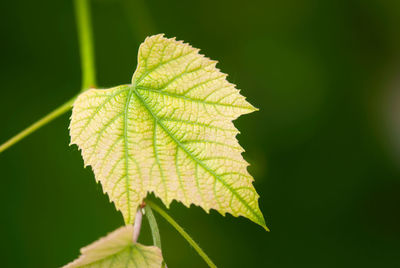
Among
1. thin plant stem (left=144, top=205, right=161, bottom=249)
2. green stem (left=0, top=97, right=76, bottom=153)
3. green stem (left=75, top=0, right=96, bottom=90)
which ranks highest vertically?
green stem (left=75, top=0, right=96, bottom=90)

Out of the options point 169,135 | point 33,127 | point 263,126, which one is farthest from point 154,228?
point 263,126

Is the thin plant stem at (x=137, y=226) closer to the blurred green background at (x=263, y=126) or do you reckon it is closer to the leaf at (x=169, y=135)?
the leaf at (x=169, y=135)

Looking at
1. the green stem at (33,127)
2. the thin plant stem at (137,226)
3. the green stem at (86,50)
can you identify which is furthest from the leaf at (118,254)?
the green stem at (86,50)

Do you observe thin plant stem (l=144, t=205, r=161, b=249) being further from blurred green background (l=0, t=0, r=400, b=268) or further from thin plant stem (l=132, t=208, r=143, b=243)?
blurred green background (l=0, t=0, r=400, b=268)

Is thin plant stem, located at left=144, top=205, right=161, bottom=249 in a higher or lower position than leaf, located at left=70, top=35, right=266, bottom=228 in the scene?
lower

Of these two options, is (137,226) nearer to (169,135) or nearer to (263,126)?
(169,135)

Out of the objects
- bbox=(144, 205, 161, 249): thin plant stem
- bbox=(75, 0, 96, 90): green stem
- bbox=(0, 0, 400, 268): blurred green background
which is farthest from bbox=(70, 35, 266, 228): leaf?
bbox=(0, 0, 400, 268): blurred green background

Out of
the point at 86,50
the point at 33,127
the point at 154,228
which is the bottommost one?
the point at 154,228

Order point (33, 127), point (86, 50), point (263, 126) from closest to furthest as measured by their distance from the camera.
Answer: point (33, 127) → point (86, 50) → point (263, 126)
